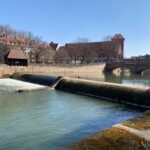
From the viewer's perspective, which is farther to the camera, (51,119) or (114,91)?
(114,91)

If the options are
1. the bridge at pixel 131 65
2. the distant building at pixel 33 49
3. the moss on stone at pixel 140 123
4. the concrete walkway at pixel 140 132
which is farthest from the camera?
the bridge at pixel 131 65

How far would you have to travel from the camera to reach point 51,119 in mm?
19297

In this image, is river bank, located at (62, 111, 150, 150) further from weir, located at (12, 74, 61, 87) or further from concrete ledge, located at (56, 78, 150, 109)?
weir, located at (12, 74, 61, 87)

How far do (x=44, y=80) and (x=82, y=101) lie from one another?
15.9m

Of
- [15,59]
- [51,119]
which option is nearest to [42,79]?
[15,59]

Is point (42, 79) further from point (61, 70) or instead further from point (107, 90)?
point (61, 70)

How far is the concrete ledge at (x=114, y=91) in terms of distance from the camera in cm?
2531

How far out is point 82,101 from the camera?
2795 cm

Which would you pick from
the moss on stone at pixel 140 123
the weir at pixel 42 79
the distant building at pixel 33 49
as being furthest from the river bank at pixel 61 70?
the moss on stone at pixel 140 123

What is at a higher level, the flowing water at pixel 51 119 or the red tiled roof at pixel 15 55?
the red tiled roof at pixel 15 55

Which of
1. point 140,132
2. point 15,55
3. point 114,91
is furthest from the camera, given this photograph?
point 15,55

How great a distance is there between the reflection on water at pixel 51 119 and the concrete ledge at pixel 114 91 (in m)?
1.46

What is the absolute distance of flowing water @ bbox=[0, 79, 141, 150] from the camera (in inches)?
554

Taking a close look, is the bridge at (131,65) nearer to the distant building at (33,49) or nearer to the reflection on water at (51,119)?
the distant building at (33,49)
